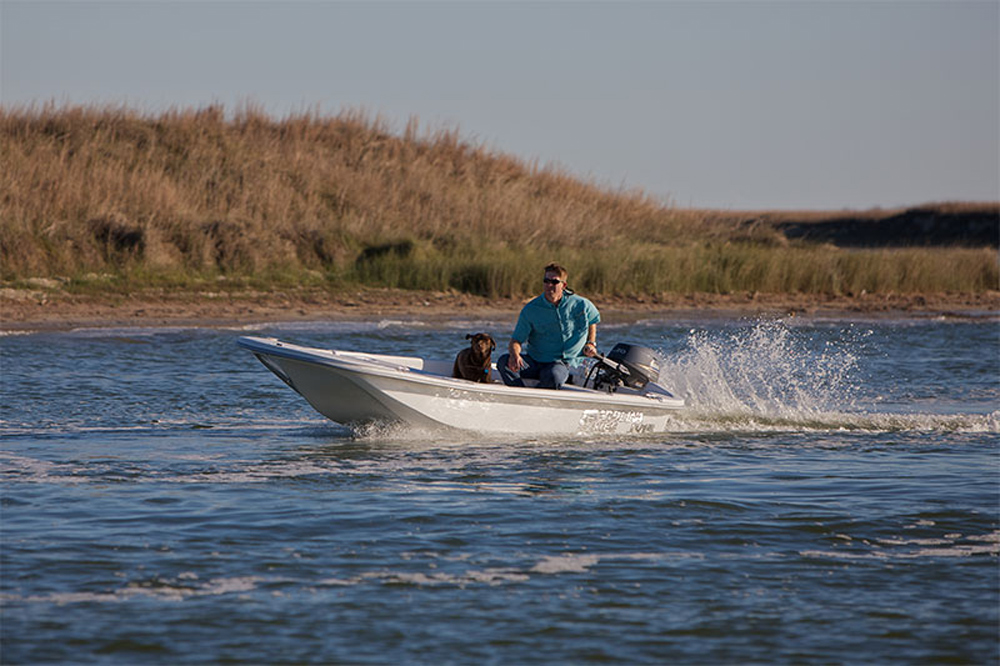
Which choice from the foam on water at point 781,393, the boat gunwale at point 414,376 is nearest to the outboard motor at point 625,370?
the boat gunwale at point 414,376

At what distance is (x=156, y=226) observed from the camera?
23609 millimetres

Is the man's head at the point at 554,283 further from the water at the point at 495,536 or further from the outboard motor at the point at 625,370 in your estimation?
the water at the point at 495,536

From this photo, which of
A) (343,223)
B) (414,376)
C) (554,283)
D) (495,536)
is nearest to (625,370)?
(554,283)

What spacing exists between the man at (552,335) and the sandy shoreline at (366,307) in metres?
10.9

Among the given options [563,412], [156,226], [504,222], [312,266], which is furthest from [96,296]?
[563,412]

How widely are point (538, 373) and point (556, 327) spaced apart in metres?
0.44

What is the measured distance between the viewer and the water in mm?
5941

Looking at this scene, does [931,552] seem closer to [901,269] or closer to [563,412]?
[563,412]

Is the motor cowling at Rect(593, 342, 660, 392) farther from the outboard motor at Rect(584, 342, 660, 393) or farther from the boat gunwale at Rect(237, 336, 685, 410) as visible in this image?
the boat gunwale at Rect(237, 336, 685, 410)

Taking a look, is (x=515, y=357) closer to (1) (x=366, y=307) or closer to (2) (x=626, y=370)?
(2) (x=626, y=370)

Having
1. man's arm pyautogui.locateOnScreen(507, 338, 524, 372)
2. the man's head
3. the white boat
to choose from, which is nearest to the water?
the white boat

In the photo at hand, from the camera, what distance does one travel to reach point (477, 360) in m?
10.4

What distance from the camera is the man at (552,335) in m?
10.6

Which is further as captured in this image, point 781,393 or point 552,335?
point 781,393
